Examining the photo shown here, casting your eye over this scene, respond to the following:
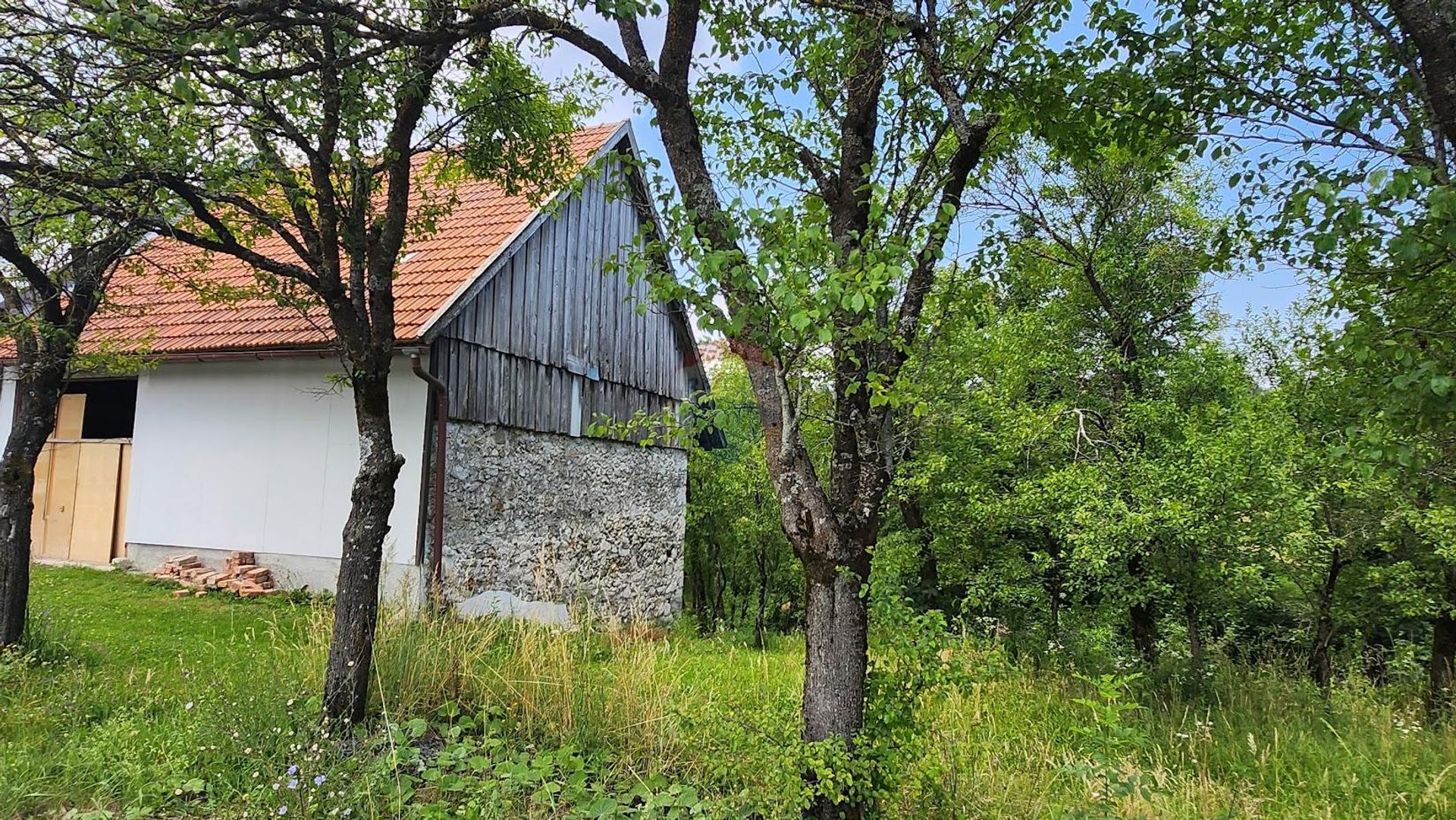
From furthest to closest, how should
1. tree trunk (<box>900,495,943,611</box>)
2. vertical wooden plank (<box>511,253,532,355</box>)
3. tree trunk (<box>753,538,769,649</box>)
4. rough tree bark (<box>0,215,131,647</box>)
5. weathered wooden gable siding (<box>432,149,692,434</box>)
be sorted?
1. tree trunk (<box>753,538,769,649</box>)
2. tree trunk (<box>900,495,943,611</box>)
3. vertical wooden plank (<box>511,253,532,355</box>)
4. weathered wooden gable siding (<box>432,149,692,434</box>)
5. rough tree bark (<box>0,215,131,647</box>)

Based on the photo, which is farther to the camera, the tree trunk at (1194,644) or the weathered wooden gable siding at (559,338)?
the weathered wooden gable siding at (559,338)

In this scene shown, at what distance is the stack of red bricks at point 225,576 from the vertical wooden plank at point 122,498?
4.35 feet

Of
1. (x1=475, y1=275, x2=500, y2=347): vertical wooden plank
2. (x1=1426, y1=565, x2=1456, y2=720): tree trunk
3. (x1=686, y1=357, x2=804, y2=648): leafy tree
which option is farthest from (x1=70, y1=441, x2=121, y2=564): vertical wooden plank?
(x1=1426, y1=565, x2=1456, y2=720): tree trunk

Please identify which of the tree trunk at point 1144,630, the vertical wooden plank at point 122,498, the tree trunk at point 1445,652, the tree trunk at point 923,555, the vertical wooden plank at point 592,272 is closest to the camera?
the tree trunk at point 1445,652

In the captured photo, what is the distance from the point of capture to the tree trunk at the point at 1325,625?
7473mm

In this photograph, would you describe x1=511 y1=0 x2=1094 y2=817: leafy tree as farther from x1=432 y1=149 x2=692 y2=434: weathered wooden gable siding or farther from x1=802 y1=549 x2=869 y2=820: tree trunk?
x1=432 y1=149 x2=692 y2=434: weathered wooden gable siding

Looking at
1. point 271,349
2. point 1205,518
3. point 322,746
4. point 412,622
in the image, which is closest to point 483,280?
point 271,349

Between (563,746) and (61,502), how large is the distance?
1040 cm

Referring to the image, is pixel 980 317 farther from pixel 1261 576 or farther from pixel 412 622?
pixel 1261 576

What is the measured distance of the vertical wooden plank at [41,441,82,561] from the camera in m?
9.89

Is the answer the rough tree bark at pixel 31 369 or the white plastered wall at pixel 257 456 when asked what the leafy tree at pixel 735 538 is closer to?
the white plastered wall at pixel 257 456

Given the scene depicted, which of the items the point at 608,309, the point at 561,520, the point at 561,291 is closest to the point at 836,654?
the point at 561,520

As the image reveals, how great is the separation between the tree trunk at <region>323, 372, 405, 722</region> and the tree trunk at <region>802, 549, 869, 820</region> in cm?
236

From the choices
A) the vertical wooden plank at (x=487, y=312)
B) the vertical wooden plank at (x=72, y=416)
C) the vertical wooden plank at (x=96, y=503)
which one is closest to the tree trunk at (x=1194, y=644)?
the vertical wooden plank at (x=487, y=312)
